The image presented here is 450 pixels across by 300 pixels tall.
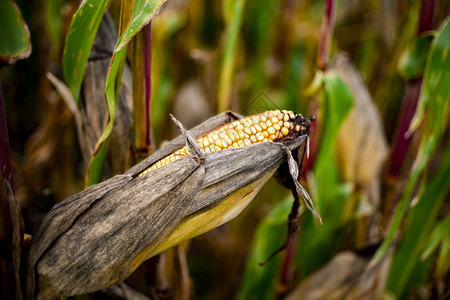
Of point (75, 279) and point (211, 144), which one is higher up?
point (211, 144)

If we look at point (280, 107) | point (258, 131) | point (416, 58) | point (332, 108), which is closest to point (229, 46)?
point (280, 107)

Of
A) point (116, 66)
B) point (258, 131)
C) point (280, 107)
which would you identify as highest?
point (116, 66)

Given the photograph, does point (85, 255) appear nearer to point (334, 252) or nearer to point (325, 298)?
point (325, 298)

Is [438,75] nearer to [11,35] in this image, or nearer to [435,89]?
[435,89]

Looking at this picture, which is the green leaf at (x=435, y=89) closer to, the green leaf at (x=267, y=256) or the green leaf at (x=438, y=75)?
the green leaf at (x=438, y=75)

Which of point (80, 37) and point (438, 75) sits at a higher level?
point (80, 37)

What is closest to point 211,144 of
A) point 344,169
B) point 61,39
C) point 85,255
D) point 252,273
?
point 85,255
